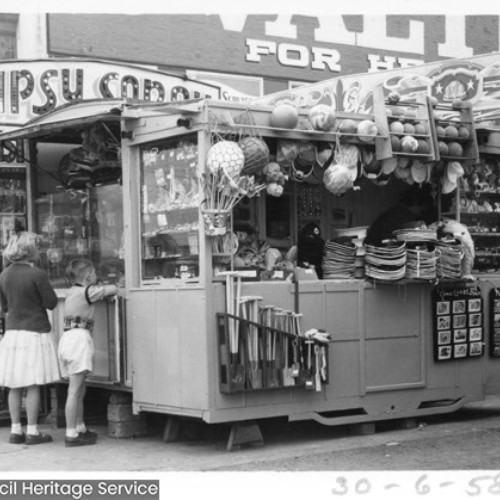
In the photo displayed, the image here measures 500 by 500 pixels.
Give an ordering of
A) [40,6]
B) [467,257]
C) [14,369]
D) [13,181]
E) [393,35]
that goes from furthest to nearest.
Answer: [393,35], [13,181], [467,257], [14,369], [40,6]

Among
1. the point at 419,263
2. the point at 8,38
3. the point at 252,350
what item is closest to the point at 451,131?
the point at 419,263

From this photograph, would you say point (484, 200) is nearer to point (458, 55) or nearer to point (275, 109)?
point (275, 109)

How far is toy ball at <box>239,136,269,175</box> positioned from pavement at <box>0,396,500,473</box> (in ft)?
7.73

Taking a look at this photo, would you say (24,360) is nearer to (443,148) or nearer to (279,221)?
(279,221)

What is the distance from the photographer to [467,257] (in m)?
9.80

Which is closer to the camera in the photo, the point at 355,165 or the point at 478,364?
the point at 355,165

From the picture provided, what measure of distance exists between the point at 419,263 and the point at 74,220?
3.58m

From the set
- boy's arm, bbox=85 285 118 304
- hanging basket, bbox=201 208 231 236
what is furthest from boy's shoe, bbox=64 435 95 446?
hanging basket, bbox=201 208 231 236

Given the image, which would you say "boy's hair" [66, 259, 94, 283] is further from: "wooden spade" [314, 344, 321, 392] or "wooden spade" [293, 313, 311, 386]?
"wooden spade" [314, 344, 321, 392]

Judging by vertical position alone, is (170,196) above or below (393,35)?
below

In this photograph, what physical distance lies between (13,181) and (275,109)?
3195mm

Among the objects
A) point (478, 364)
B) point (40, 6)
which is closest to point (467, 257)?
point (478, 364)

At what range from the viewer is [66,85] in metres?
10.7

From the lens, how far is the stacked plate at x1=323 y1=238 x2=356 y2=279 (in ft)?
31.0
